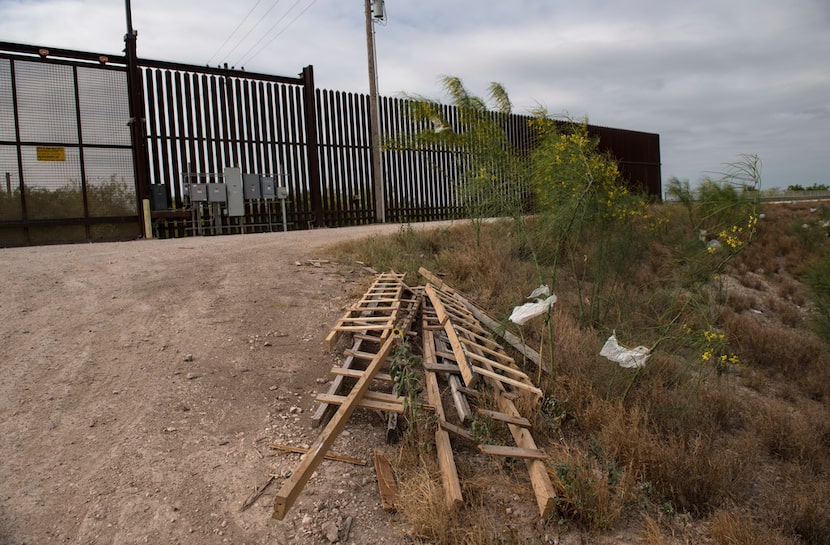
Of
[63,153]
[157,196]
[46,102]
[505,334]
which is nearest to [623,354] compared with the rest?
[505,334]

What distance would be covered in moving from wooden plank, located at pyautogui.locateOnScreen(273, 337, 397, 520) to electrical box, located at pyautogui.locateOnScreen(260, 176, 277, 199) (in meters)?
8.09

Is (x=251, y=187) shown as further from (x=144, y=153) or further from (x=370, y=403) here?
(x=370, y=403)

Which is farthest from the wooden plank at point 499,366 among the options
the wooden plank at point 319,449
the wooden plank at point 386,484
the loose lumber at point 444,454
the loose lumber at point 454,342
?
the wooden plank at point 386,484

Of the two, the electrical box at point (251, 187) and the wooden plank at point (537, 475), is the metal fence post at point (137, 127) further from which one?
the wooden plank at point (537, 475)

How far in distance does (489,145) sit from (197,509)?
7.02 meters

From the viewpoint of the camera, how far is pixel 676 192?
11664 millimetres

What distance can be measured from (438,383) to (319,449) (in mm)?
1797

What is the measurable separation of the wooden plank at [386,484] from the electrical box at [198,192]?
8468 mm

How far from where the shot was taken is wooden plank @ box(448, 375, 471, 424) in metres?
3.84

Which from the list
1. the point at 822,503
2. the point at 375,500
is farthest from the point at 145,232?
the point at 822,503

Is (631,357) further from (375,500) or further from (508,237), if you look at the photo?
(508,237)

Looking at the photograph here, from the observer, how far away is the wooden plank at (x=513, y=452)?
10.9ft

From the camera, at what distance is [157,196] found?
1058cm

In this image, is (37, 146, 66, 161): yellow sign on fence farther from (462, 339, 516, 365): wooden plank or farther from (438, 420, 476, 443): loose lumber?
(438, 420, 476, 443): loose lumber
